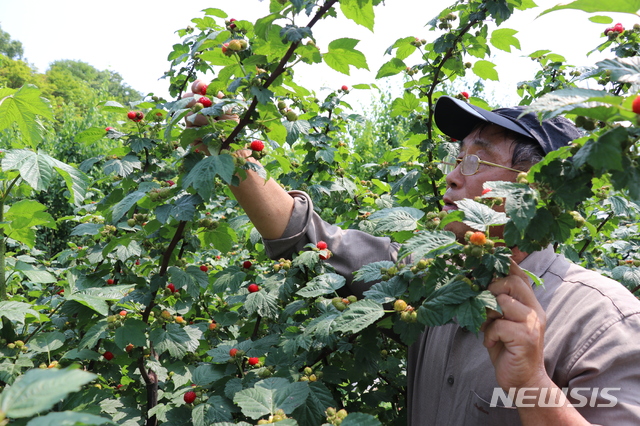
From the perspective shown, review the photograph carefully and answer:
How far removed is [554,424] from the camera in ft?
3.83

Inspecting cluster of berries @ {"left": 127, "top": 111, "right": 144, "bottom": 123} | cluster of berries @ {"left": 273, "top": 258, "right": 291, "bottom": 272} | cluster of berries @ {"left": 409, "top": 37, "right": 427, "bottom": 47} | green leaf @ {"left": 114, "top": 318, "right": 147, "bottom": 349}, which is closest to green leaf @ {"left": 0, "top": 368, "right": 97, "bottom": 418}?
green leaf @ {"left": 114, "top": 318, "right": 147, "bottom": 349}

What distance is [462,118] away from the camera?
6.40 feet

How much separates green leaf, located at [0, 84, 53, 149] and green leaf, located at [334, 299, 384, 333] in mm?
1392

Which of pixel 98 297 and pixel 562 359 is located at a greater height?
pixel 98 297

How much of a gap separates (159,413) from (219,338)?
663 millimetres

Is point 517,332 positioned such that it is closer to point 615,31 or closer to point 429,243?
point 429,243

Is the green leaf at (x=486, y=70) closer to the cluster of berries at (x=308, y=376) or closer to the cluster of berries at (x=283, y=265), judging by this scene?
the cluster of berries at (x=283, y=265)

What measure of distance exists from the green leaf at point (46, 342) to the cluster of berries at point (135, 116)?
1025 millimetres

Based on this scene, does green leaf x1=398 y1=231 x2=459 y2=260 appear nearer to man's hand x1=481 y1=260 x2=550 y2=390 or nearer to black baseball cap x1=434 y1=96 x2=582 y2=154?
man's hand x1=481 y1=260 x2=550 y2=390

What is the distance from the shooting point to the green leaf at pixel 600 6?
91cm

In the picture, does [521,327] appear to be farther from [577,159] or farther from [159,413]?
[159,413]

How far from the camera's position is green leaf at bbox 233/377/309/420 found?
1123 millimetres

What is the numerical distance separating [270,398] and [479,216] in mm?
682

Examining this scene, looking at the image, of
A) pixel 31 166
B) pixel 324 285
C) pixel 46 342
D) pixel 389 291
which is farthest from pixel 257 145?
pixel 46 342
